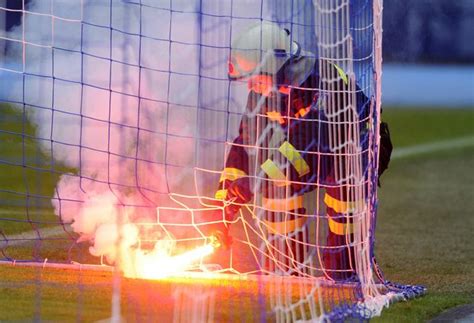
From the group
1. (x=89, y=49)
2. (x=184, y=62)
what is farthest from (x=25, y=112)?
(x=184, y=62)

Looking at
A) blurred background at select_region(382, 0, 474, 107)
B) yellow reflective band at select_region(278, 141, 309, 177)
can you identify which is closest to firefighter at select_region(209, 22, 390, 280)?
yellow reflective band at select_region(278, 141, 309, 177)

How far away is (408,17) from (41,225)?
11565 mm

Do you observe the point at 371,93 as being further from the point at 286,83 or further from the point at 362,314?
the point at 362,314

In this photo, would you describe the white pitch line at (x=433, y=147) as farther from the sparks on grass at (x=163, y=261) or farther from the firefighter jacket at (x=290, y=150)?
the sparks on grass at (x=163, y=261)

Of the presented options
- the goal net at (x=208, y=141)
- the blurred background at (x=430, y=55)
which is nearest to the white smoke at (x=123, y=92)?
the goal net at (x=208, y=141)

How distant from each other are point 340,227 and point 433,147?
9.68 metres

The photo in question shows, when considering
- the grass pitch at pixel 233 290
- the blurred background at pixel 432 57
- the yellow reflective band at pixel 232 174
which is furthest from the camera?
Result: the blurred background at pixel 432 57

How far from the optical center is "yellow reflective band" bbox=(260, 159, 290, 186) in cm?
689

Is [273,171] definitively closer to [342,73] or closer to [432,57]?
[342,73]

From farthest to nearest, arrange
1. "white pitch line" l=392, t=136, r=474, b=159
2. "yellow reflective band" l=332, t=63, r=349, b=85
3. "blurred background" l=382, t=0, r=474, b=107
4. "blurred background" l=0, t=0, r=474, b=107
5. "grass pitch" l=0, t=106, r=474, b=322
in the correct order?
"blurred background" l=382, t=0, r=474, b=107
"blurred background" l=0, t=0, r=474, b=107
"white pitch line" l=392, t=136, r=474, b=159
"yellow reflective band" l=332, t=63, r=349, b=85
"grass pitch" l=0, t=106, r=474, b=322

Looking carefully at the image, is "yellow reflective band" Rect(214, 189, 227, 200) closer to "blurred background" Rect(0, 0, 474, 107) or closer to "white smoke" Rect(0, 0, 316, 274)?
"white smoke" Rect(0, 0, 316, 274)

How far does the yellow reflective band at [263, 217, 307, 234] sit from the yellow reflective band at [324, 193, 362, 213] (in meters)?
0.23

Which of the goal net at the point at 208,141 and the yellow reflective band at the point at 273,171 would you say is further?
the yellow reflective band at the point at 273,171

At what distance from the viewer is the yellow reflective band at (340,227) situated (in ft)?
22.7
